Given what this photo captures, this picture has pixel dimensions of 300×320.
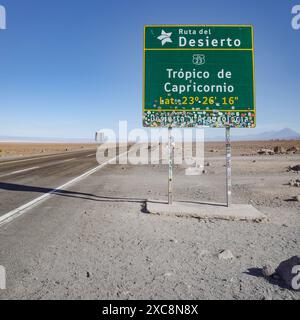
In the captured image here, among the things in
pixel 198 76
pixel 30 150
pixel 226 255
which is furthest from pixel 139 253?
pixel 30 150

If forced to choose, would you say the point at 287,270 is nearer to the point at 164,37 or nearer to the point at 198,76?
the point at 198,76

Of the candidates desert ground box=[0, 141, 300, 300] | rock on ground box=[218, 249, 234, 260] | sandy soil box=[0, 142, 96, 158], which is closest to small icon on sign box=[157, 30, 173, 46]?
Answer: desert ground box=[0, 141, 300, 300]

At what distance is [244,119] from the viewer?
7438 mm

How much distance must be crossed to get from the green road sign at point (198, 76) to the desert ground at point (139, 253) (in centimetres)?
257

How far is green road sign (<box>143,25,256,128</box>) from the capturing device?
24.5ft

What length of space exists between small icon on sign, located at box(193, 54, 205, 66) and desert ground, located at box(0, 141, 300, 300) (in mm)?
3944

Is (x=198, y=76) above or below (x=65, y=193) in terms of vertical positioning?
above

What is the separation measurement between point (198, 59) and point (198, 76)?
0.43 metres

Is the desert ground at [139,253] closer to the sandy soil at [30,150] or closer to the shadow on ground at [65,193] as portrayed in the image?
the shadow on ground at [65,193]

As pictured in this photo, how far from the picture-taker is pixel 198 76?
24.8ft

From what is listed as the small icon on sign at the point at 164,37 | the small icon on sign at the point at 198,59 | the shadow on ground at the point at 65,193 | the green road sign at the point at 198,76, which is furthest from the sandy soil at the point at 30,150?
A: the small icon on sign at the point at 198,59

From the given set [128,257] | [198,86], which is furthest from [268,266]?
[198,86]

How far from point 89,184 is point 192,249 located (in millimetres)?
8372
